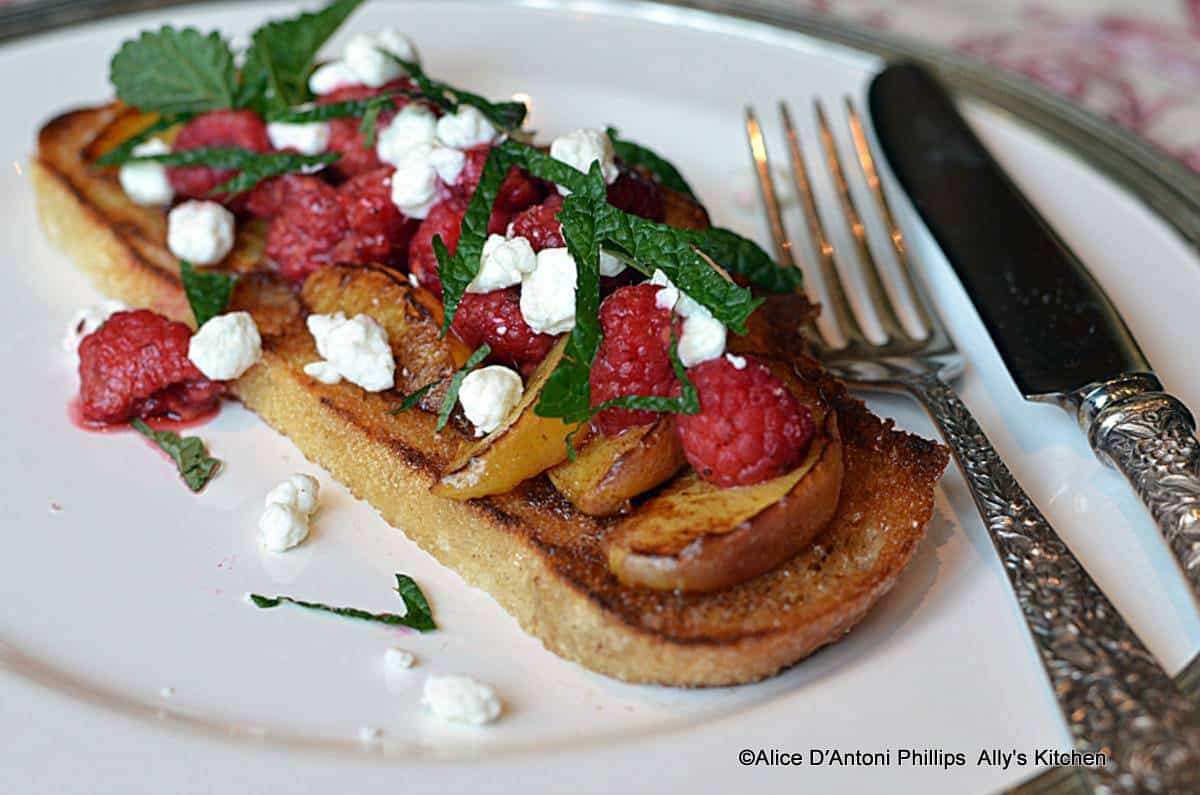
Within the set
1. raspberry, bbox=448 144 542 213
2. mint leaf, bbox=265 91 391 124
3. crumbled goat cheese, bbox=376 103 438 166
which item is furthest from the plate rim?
raspberry, bbox=448 144 542 213

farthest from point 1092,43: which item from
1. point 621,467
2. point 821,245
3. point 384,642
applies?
point 384,642

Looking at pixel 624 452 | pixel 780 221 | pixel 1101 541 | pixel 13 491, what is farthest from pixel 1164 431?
pixel 13 491

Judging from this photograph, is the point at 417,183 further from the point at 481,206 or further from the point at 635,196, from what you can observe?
the point at 635,196

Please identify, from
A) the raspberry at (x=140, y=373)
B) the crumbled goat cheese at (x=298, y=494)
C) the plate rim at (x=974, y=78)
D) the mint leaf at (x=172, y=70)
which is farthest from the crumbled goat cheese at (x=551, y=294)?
the plate rim at (x=974, y=78)

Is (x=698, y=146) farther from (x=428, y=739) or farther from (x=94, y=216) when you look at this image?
(x=428, y=739)

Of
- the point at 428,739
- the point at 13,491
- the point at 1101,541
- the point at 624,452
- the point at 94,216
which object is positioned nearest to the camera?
the point at 428,739

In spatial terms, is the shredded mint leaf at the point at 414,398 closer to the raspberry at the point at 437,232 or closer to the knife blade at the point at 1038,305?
the raspberry at the point at 437,232
